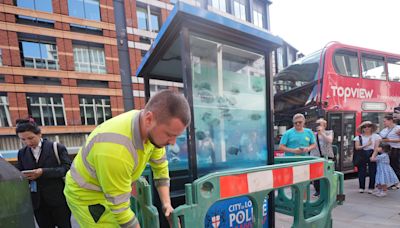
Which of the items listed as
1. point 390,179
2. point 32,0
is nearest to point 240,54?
point 390,179

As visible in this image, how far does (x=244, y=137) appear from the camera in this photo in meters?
2.24

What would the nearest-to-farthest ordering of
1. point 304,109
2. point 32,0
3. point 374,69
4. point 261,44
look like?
point 261,44 < point 304,109 < point 374,69 < point 32,0

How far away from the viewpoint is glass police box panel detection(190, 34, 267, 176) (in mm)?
2047

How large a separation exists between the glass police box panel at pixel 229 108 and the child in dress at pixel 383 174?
358cm

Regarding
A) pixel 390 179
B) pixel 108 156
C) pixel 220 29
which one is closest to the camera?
pixel 108 156

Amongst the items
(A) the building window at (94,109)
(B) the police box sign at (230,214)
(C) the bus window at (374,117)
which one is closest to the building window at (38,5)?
(A) the building window at (94,109)

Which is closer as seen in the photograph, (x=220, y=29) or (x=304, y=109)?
(x=220, y=29)

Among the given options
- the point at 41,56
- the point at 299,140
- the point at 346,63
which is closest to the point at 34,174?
the point at 299,140

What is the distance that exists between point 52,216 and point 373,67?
8.36 m

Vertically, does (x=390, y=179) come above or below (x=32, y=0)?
below

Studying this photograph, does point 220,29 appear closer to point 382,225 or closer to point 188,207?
point 188,207

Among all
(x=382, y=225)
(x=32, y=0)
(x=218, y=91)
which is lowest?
(x=382, y=225)

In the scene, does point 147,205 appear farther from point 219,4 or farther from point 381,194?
point 219,4

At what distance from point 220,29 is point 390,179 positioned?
15.4ft
